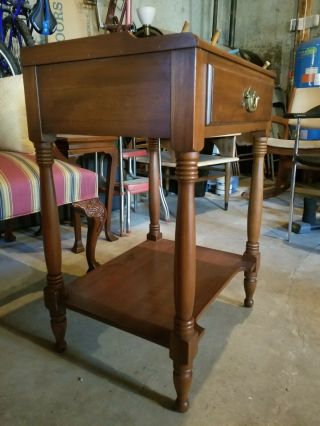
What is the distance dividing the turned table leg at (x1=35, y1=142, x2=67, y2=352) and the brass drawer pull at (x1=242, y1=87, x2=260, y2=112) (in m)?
0.51

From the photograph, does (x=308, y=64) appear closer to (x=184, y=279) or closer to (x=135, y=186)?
(x=135, y=186)

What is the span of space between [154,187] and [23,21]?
5.44ft

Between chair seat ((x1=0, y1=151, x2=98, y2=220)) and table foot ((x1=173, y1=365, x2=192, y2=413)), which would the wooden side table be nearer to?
table foot ((x1=173, y1=365, x2=192, y2=413))

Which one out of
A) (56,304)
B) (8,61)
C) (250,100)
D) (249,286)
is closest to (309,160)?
(249,286)

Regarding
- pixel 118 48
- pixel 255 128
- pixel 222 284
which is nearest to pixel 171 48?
pixel 118 48

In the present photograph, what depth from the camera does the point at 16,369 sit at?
919 mm

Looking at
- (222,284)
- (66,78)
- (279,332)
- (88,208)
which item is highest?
(66,78)

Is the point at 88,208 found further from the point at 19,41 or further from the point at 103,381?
the point at 19,41

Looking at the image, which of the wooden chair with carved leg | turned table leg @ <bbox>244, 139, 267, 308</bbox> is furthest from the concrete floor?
the wooden chair with carved leg

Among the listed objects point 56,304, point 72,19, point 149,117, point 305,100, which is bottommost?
point 56,304

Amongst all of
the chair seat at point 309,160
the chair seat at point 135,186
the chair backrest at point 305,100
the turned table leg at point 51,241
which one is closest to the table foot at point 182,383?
the turned table leg at point 51,241

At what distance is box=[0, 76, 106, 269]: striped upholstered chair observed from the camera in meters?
1.07

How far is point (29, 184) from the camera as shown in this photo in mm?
1105

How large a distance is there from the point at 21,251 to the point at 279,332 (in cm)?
128
